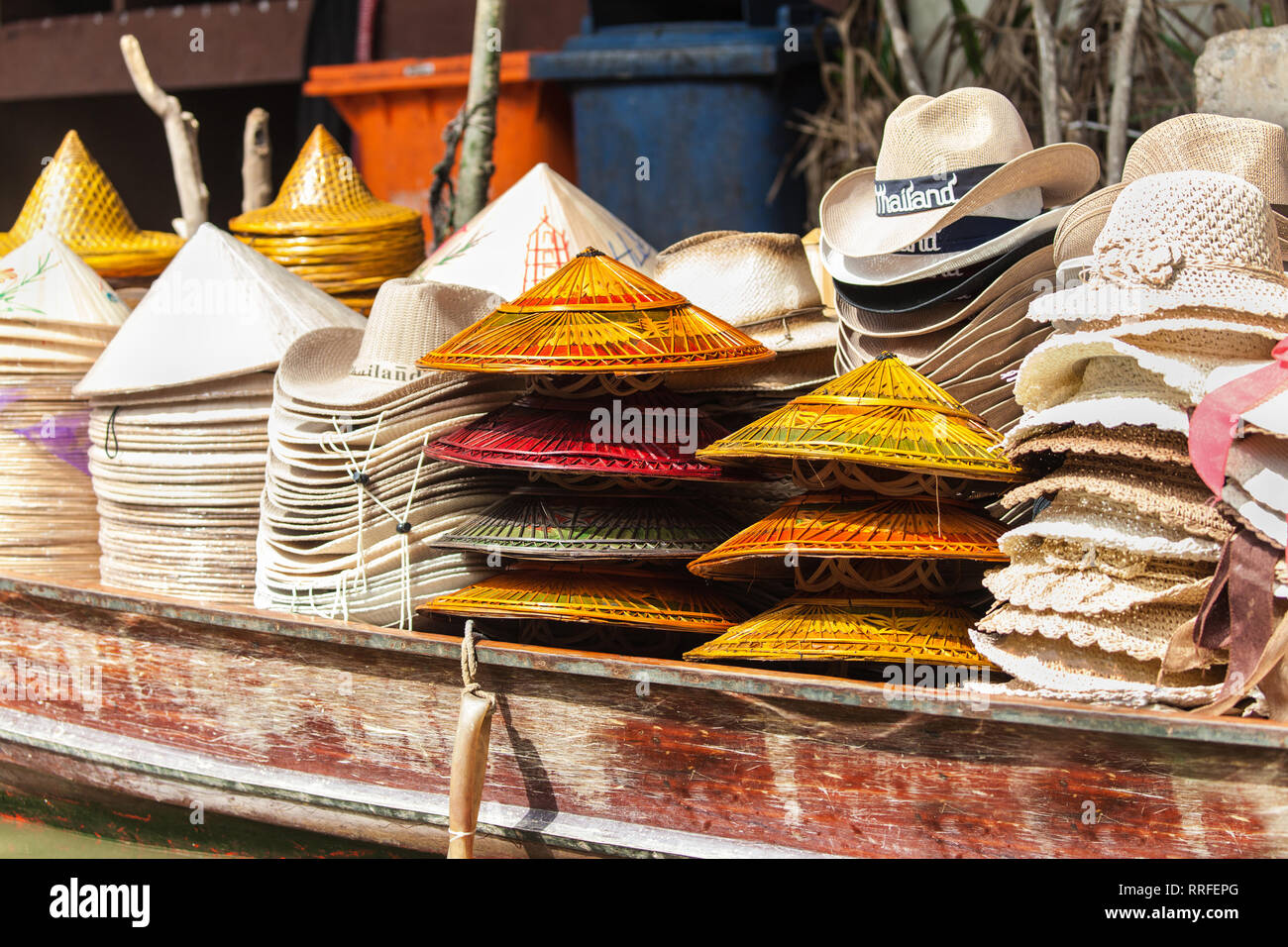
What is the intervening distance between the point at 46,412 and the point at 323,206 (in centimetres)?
89

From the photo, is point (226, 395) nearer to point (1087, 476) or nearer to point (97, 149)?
point (1087, 476)

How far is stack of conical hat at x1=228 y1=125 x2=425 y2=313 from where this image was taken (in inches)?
156

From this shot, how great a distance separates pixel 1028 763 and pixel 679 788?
589mm

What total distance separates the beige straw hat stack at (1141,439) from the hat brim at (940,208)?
0.39m

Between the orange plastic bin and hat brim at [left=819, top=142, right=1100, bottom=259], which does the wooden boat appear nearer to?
hat brim at [left=819, top=142, right=1100, bottom=259]

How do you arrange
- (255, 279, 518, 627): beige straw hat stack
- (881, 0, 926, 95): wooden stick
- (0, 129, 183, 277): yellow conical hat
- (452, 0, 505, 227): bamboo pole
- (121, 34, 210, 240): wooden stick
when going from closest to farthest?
(255, 279, 518, 627): beige straw hat stack < (0, 129, 183, 277): yellow conical hat < (452, 0, 505, 227): bamboo pole < (121, 34, 210, 240): wooden stick < (881, 0, 926, 95): wooden stick

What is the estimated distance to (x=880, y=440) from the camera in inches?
94.9

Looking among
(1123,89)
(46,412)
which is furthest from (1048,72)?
(46,412)

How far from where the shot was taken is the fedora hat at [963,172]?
109 inches

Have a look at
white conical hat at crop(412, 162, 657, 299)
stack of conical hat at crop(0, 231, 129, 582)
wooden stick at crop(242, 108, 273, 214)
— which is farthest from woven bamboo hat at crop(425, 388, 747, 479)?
wooden stick at crop(242, 108, 273, 214)

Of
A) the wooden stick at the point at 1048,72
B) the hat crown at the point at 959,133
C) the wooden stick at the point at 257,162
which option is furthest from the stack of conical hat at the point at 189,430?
the wooden stick at the point at 1048,72

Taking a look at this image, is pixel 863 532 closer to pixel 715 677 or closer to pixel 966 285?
pixel 715 677

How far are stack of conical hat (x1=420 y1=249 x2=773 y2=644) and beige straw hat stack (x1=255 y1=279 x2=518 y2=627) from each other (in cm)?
12

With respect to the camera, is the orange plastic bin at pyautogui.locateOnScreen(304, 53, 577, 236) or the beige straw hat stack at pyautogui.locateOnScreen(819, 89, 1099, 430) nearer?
the beige straw hat stack at pyautogui.locateOnScreen(819, 89, 1099, 430)
